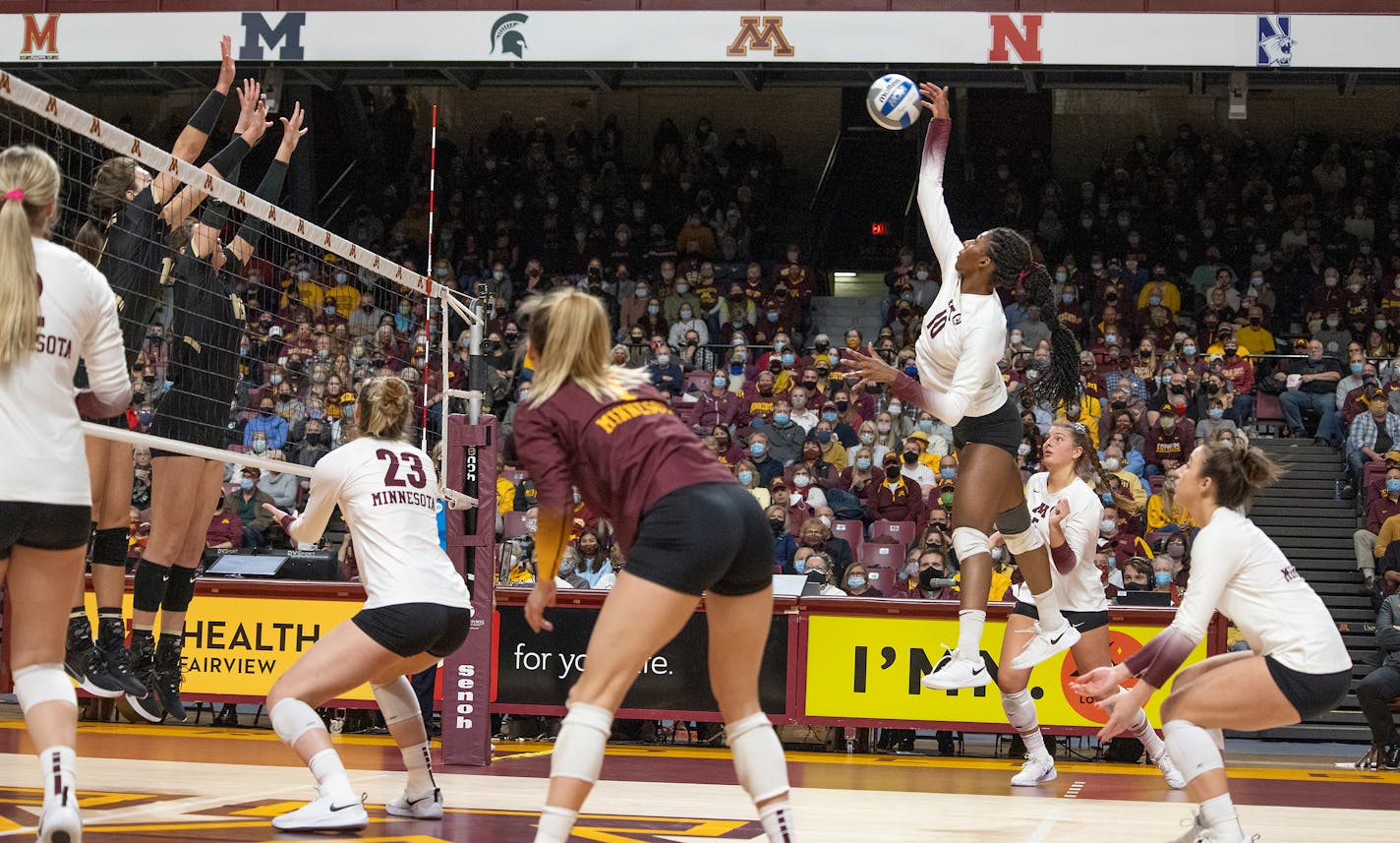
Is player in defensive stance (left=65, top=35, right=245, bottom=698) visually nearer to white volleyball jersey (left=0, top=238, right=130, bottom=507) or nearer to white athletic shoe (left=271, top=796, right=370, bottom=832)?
white athletic shoe (left=271, top=796, right=370, bottom=832)

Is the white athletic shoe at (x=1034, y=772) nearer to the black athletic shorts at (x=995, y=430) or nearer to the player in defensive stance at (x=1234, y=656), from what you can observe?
the black athletic shorts at (x=995, y=430)

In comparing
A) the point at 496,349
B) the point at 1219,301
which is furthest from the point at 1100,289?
the point at 496,349

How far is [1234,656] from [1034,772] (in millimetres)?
3387

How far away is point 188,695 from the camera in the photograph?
1177 cm

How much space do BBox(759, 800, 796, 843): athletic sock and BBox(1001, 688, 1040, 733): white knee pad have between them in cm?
433

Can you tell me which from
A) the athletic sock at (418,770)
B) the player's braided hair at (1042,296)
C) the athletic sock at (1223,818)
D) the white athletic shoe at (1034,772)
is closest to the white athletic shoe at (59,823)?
the athletic sock at (418,770)

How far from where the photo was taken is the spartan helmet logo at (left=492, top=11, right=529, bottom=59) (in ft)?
63.4

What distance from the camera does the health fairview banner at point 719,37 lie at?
18469mm

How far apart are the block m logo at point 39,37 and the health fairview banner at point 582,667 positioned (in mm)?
12187

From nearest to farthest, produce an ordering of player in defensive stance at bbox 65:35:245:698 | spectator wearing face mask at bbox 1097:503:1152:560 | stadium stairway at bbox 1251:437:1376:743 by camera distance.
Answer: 1. player in defensive stance at bbox 65:35:245:698
2. spectator wearing face mask at bbox 1097:503:1152:560
3. stadium stairway at bbox 1251:437:1376:743

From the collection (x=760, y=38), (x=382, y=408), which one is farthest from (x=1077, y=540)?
(x=760, y=38)

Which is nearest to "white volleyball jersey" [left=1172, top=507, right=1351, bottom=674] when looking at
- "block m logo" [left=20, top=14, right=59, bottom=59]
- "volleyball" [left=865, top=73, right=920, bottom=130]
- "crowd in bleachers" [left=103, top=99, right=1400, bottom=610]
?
"volleyball" [left=865, top=73, right=920, bottom=130]

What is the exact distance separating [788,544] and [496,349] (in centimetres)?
564

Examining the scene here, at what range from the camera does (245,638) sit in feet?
38.9
